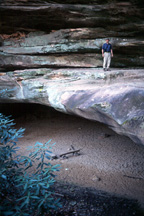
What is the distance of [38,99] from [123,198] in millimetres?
4489

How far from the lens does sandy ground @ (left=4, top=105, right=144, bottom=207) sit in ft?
18.2

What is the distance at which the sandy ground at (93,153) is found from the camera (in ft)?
18.2

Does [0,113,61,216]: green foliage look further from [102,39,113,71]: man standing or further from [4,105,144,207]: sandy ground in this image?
[102,39,113,71]: man standing

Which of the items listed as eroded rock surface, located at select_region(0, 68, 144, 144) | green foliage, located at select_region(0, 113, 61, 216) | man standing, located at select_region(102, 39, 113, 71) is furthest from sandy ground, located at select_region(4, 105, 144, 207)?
man standing, located at select_region(102, 39, 113, 71)

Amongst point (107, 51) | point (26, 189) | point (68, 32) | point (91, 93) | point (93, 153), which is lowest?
point (93, 153)

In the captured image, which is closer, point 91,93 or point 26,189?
point 26,189

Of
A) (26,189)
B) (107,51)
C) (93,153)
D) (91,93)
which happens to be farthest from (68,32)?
(26,189)

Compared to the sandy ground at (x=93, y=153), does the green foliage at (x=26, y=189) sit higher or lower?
higher

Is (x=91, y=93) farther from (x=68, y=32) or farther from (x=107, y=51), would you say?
(x=68, y=32)

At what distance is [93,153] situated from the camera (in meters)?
7.38

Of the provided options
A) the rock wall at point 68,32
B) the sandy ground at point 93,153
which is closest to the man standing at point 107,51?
the rock wall at point 68,32

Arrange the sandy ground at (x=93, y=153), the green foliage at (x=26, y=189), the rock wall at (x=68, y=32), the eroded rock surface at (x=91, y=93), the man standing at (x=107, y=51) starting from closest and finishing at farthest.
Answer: the green foliage at (x=26, y=189) < the eroded rock surface at (x=91, y=93) < the sandy ground at (x=93, y=153) < the man standing at (x=107, y=51) < the rock wall at (x=68, y=32)

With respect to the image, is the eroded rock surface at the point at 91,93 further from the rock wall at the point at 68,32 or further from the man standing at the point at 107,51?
the rock wall at the point at 68,32

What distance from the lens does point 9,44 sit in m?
9.06
